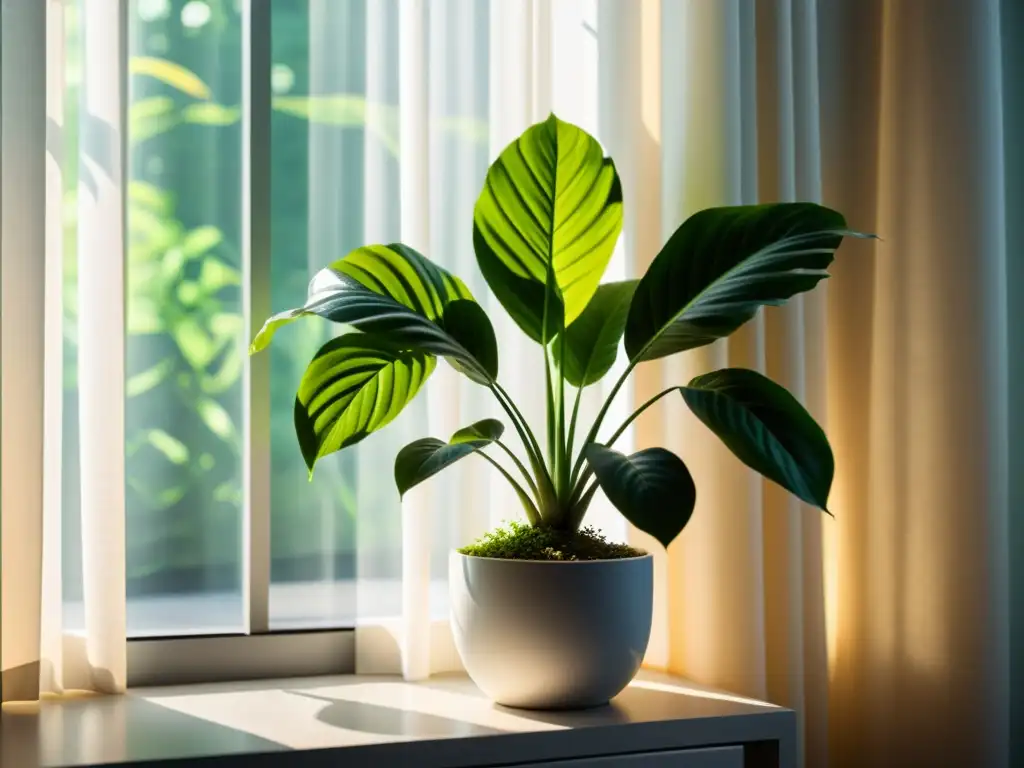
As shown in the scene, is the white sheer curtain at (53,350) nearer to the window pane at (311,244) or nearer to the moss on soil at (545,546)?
the window pane at (311,244)

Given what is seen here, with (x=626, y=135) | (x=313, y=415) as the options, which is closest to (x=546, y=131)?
(x=626, y=135)

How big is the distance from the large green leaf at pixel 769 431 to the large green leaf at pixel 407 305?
247mm

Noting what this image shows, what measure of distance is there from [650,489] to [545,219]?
1.28 ft

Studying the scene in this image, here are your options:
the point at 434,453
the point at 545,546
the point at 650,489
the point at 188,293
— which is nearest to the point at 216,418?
the point at 188,293

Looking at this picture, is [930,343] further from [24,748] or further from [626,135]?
[24,748]

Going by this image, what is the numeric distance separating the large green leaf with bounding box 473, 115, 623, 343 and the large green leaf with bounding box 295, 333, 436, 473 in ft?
0.50

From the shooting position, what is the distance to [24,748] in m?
1.08

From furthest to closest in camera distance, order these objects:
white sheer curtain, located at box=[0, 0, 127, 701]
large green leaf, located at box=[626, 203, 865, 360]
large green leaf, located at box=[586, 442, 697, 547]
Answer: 1. white sheer curtain, located at box=[0, 0, 127, 701]
2. large green leaf, located at box=[626, 203, 865, 360]
3. large green leaf, located at box=[586, 442, 697, 547]

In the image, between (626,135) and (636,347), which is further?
(626,135)

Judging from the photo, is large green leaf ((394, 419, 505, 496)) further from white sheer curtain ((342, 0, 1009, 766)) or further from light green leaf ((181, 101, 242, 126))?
light green leaf ((181, 101, 242, 126))

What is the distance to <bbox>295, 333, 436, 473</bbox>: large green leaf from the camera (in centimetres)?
118

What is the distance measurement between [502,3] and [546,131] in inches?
13.3

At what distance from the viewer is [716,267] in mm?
1190

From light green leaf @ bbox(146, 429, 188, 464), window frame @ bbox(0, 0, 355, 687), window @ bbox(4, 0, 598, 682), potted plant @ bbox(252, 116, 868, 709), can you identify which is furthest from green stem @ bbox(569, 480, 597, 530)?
light green leaf @ bbox(146, 429, 188, 464)
